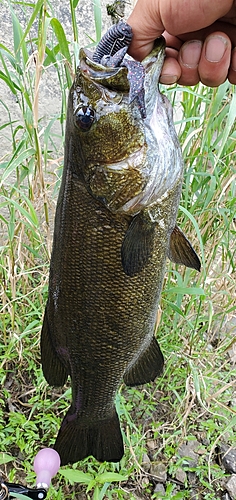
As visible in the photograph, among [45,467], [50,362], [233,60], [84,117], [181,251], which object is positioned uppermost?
[233,60]

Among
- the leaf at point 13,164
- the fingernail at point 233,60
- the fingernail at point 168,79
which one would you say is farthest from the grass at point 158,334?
the fingernail at point 168,79

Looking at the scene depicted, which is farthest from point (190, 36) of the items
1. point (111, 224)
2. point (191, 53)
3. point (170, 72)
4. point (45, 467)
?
point (45, 467)

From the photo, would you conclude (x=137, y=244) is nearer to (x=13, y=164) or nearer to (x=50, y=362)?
(x=50, y=362)

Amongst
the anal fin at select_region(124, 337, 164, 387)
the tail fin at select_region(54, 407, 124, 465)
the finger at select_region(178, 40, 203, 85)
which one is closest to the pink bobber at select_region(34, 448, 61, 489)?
the tail fin at select_region(54, 407, 124, 465)

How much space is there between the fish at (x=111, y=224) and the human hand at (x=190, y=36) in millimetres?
96

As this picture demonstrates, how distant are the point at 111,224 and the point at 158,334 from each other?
3.77ft

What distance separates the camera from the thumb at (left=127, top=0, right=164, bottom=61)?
46.7 inches

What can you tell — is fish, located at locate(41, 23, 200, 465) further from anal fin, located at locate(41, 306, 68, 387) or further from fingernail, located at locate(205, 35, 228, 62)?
fingernail, located at locate(205, 35, 228, 62)

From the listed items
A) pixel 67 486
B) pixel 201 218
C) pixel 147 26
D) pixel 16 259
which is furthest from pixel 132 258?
pixel 67 486

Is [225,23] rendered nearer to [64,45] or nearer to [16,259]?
[64,45]

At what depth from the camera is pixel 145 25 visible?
119 cm

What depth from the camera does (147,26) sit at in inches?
47.0

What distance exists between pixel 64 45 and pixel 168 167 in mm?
548

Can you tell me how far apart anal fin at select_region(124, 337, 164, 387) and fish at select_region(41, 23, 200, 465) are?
10 centimetres
